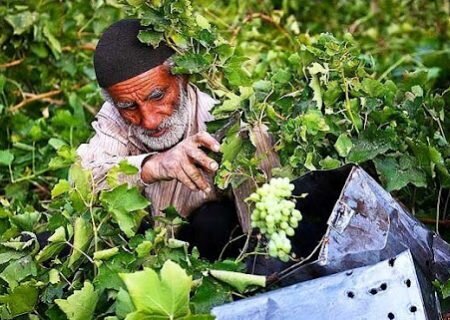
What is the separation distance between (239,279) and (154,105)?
525mm

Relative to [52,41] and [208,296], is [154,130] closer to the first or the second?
[208,296]

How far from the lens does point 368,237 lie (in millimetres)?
1502

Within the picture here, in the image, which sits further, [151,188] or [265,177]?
[151,188]

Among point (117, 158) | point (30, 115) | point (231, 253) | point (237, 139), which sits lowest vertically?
point (30, 115)

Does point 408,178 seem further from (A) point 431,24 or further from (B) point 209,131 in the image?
(A) point 431,24

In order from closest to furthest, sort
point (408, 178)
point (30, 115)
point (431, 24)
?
point (408, 178)
point (30, 115)
point (431, 24)

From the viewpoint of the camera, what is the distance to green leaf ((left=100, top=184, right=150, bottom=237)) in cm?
158

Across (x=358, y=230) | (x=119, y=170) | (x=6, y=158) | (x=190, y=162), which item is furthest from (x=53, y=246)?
(x=6, y=158)

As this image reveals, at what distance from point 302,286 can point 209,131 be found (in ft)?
1.82

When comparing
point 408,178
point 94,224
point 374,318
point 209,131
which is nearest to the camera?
point 374,318

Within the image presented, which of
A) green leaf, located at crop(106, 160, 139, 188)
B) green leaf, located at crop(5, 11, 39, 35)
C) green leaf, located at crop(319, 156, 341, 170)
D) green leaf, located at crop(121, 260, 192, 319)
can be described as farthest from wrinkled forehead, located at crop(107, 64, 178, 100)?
green leaf, located at crop(5, 11, 39, 35)

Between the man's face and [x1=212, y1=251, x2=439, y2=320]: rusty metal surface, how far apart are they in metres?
0.61

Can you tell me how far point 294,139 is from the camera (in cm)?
176

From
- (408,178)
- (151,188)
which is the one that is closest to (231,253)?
(151,188)
